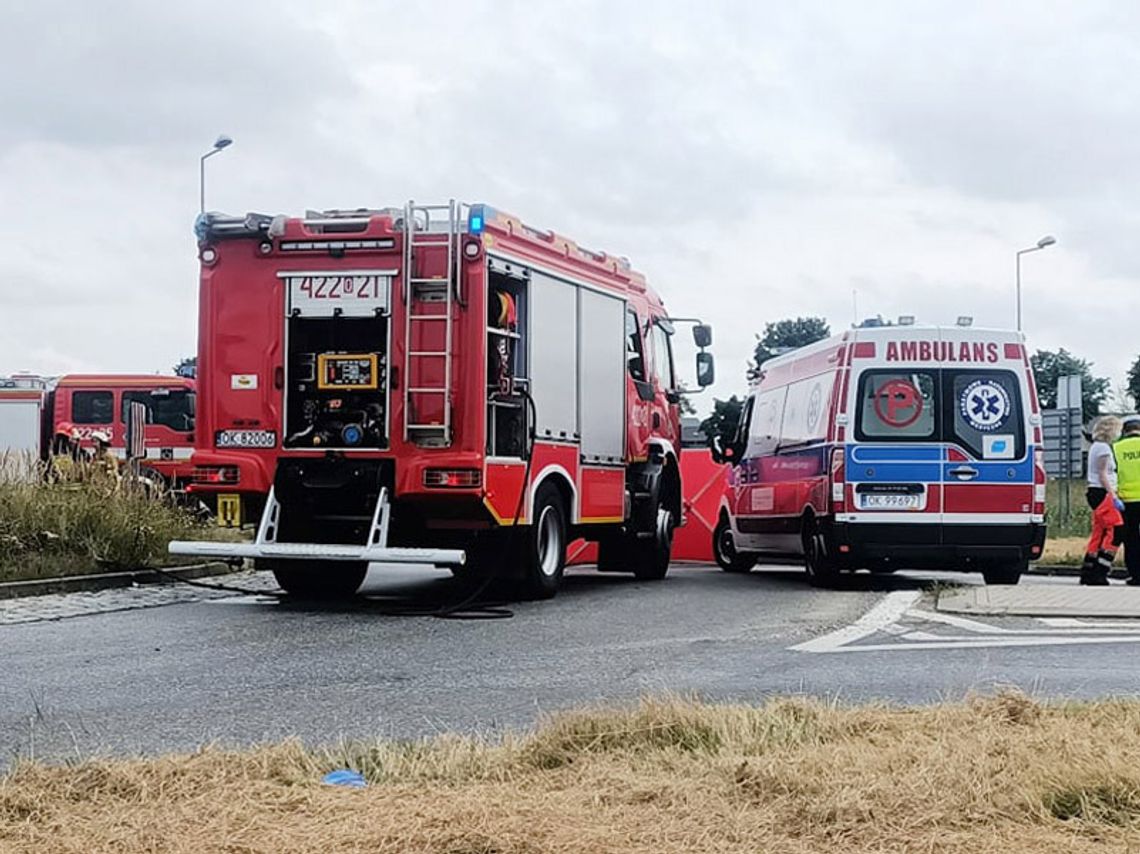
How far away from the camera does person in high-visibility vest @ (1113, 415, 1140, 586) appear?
14.9 meters

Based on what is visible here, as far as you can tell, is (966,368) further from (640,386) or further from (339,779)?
(339,779)

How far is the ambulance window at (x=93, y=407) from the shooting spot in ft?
92.6

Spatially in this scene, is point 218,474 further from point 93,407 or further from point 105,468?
point 93,407

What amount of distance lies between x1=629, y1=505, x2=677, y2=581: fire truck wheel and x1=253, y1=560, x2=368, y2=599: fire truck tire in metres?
3.48

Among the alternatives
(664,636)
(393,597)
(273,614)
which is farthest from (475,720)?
(393,597)

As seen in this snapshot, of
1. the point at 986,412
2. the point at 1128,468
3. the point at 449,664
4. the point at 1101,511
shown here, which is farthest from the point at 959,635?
the point at 1128,468

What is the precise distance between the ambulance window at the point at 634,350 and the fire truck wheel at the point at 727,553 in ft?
10.5

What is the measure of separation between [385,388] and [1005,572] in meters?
6.21

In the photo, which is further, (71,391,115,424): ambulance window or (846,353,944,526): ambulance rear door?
(71,391,115,424): ambulance window

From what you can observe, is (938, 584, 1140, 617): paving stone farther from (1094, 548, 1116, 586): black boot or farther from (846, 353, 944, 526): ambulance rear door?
(1094, 548, 1116, 586): black boot

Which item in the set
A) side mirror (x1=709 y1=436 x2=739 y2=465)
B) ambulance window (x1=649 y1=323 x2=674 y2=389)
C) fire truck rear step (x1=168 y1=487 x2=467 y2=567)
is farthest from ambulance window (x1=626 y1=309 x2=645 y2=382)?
fire truck rear step (x1=168 y1=487 x2=467 y2=567)

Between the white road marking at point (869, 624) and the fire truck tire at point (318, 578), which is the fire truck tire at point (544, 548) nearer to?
the fire truck tire at point (318, 578)

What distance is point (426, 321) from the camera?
12000mm

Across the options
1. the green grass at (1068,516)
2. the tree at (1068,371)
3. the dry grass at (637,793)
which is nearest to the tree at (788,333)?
the tree at (1068,371)
